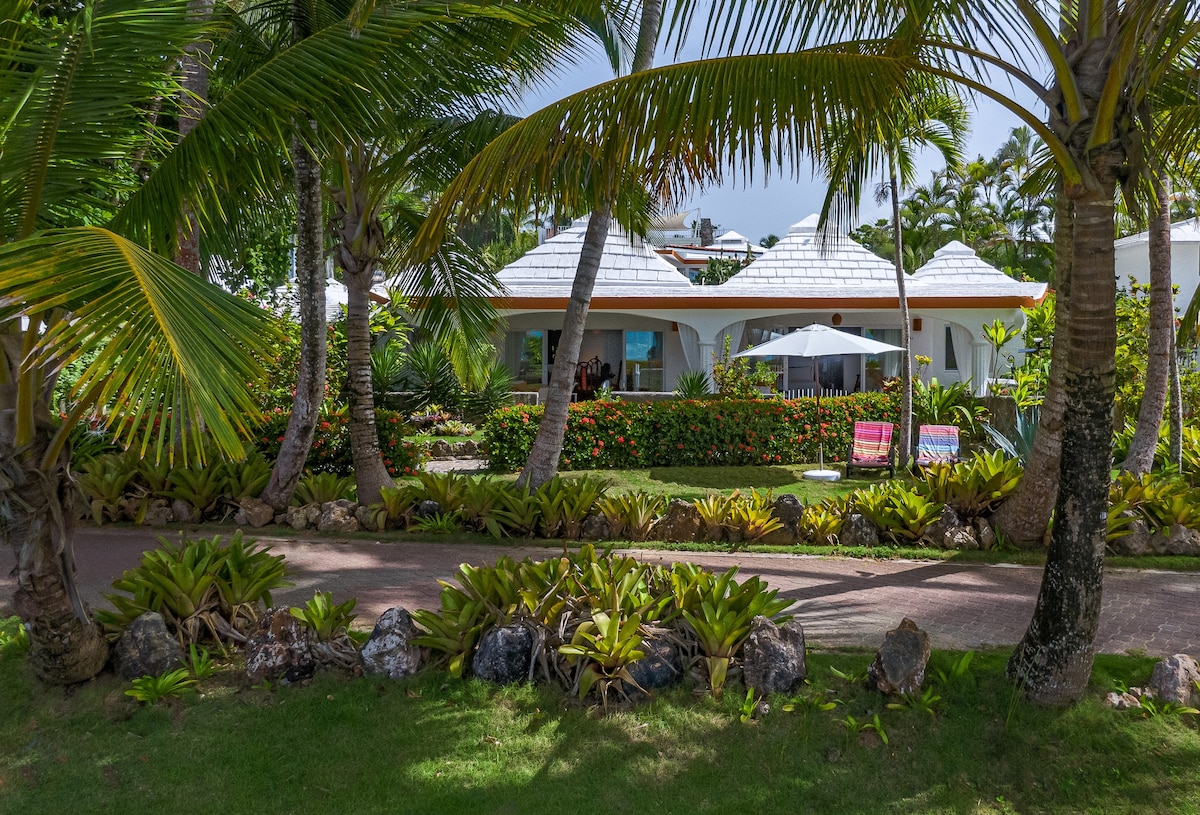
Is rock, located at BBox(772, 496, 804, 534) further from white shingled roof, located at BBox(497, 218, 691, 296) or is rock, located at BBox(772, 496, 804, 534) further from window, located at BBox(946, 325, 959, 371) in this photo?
window, located at BBox(946, 325, 959, 371)

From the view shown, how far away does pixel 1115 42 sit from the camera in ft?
15.0

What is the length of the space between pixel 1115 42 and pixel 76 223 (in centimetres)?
610

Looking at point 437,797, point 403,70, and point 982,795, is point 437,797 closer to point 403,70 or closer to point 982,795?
point 982,795

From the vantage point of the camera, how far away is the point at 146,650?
527cm

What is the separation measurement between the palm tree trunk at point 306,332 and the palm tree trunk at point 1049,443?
7413mm

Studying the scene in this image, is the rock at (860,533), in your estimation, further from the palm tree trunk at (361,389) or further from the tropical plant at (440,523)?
the palm tree trunk at (361,389)

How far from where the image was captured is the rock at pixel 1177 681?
4.69m

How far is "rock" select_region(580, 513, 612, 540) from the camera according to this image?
30.0ft

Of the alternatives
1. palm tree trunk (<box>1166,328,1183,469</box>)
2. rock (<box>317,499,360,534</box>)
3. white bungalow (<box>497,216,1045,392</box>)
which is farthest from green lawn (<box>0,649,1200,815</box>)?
white bungalow (<box>497,216,1045,392</box>)

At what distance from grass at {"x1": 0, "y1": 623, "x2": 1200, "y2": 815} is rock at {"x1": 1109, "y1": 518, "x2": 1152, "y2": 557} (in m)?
3.43

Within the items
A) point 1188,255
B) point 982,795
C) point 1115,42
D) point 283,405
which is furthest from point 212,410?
point 1188,255

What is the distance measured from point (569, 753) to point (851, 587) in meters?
3.54

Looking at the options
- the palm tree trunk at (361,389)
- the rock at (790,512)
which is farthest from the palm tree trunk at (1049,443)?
the palm tree trunk at (361,389)

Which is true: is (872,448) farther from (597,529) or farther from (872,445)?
(597,529)
